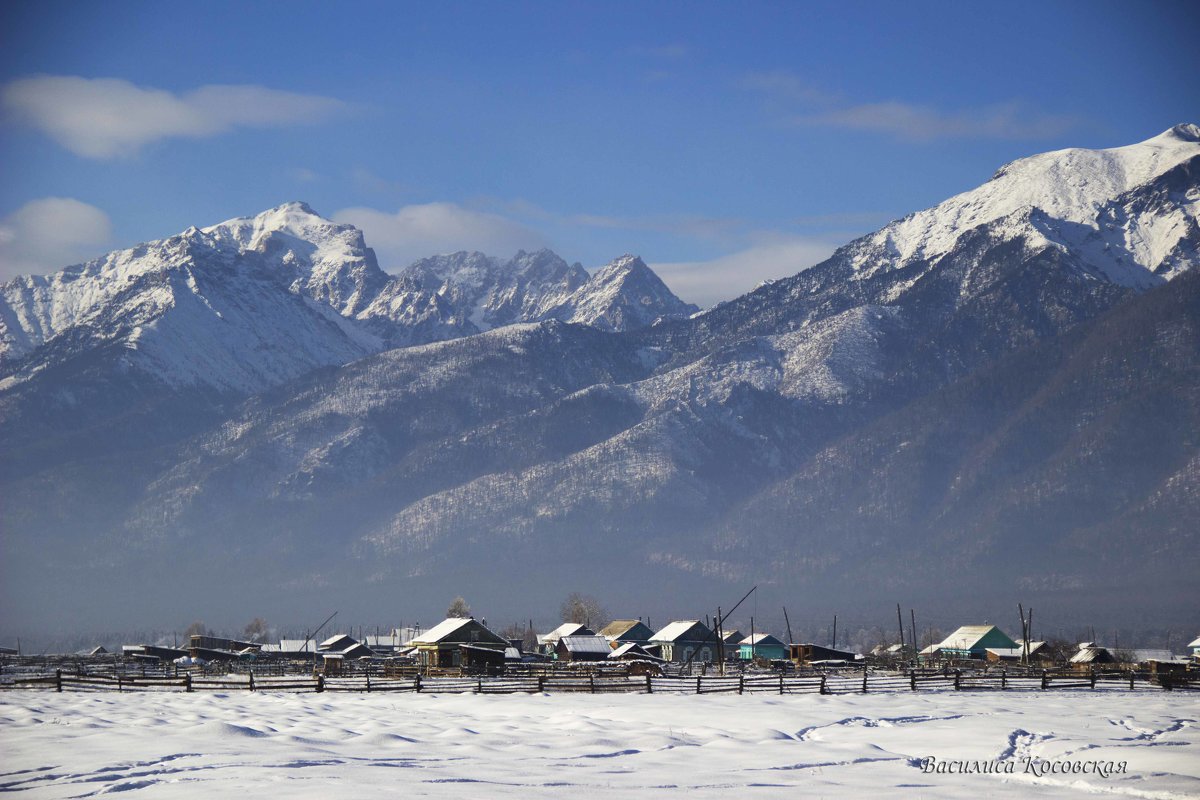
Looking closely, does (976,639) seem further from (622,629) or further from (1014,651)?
(622,629)

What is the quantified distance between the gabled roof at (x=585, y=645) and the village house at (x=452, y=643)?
18.0 m

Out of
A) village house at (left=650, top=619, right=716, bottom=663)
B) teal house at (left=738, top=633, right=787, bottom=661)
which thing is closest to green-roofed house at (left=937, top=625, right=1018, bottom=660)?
teal house at (left=738, top=633, right=787, bottom=661)

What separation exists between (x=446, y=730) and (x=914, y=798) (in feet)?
68.5

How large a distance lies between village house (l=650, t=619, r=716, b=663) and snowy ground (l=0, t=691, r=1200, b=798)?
276 ft

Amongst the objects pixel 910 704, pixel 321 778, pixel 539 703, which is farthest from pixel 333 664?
pixel 321 778

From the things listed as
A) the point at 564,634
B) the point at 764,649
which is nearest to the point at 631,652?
the point at 564,634

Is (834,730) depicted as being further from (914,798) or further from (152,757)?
(152,757)

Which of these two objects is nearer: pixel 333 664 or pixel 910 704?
pixel 910 704

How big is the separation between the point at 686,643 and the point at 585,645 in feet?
50.6

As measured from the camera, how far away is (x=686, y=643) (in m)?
157

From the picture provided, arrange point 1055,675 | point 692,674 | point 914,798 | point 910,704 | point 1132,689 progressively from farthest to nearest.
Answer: point 692,674
point 1055,675
point 1132,689
point 910,704
point 914,798

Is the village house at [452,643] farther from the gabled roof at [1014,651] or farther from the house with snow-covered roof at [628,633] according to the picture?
the gabled roof at [1014,651]

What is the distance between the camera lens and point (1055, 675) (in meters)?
93.8

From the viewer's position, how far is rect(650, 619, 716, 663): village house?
507 feet
